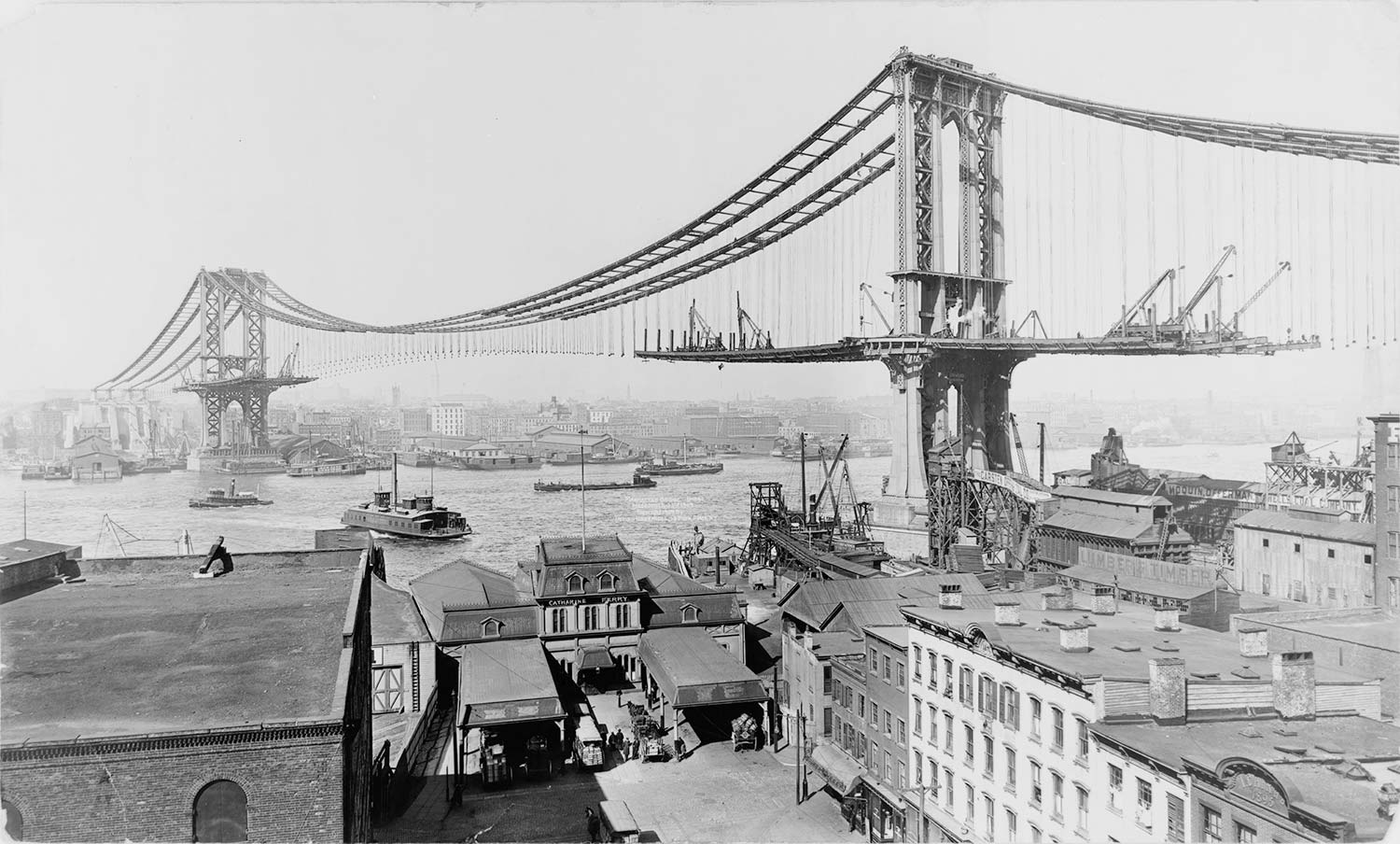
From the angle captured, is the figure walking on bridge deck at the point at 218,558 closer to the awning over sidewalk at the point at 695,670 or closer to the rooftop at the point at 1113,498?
the awning over sidewalk at the point at 695,670

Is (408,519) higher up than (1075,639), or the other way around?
(1075,639)

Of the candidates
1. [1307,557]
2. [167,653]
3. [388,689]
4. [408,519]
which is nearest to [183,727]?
[167,653]

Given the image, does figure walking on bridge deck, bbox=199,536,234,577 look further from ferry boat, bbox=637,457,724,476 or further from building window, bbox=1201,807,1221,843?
ferry boat, bbox=637,457,724,476

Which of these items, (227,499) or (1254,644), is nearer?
(1254,644)

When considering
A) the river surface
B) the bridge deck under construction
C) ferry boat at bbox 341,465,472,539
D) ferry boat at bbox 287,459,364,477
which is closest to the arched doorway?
the bridge deck under construction

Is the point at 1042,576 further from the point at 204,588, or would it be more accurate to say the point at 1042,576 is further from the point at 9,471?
the point at 9,471

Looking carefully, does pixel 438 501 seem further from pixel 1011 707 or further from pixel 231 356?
pixel 1011 707

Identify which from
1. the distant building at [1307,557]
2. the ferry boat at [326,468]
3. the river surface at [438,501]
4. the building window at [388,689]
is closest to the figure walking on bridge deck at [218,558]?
the building window at [388,689]

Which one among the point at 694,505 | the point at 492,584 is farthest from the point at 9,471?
the point at 492,584
